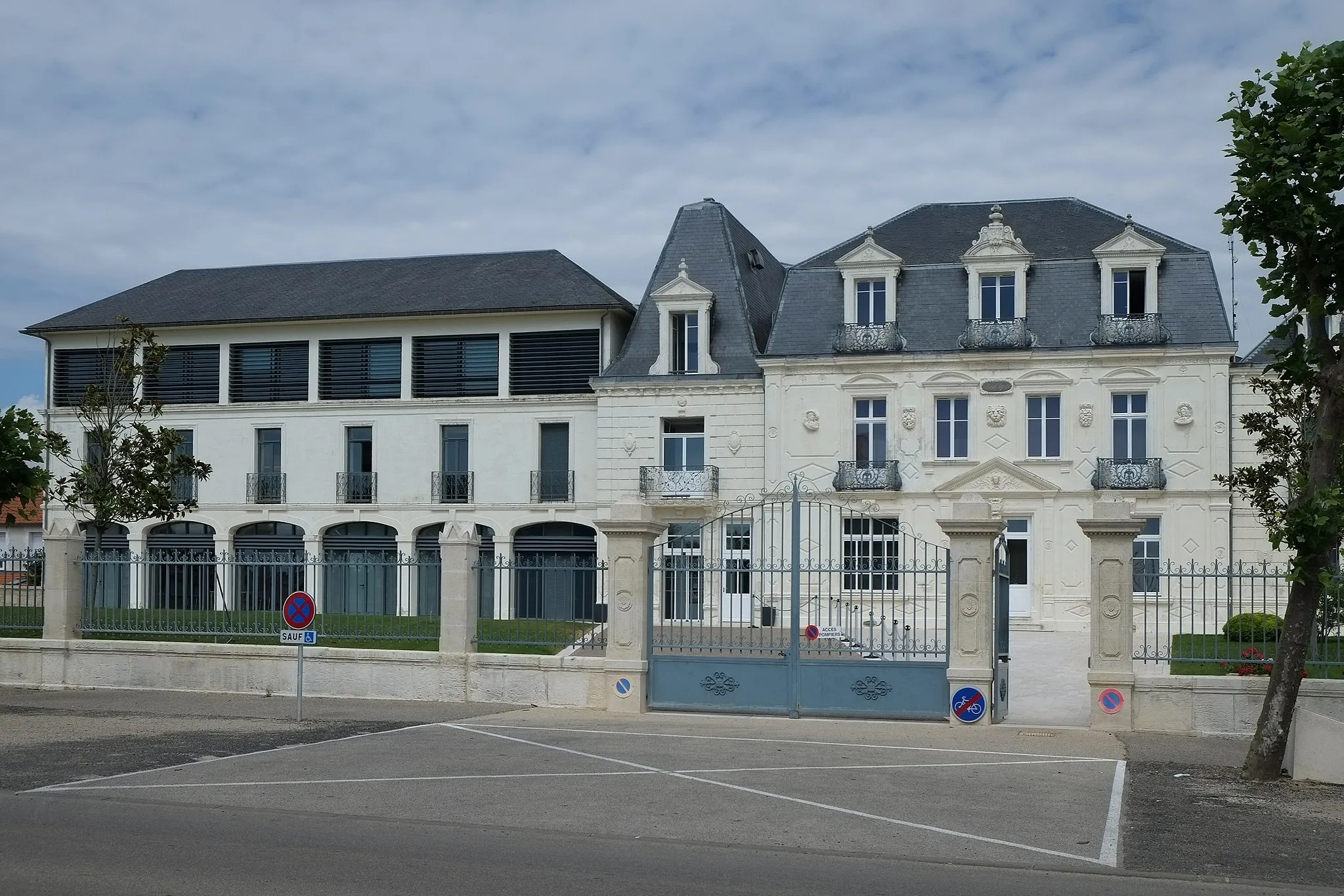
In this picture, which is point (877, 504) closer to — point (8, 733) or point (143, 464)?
point (143, 464)

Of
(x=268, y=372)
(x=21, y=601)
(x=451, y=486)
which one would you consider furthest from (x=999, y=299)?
(x=21, y=601)

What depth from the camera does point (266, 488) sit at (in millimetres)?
43281

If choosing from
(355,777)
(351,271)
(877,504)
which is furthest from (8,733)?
(351,271)

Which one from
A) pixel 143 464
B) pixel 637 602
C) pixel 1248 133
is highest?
pixel 1248 133

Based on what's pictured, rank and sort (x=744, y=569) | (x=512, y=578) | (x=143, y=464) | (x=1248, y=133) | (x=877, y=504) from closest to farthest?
(x=1248, y=133) < (x=744, y=569) < (x=512, y=578) < (x=143, y=464) < (x=877, y=504)

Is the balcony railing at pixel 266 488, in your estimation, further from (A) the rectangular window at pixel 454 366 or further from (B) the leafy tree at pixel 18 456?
(B) the leafy tree at pixel 18 456

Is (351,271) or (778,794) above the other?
(351,271)

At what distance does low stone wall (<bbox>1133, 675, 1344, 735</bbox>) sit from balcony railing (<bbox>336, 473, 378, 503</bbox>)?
30.3 meters

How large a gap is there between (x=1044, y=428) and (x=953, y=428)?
7.75 feet

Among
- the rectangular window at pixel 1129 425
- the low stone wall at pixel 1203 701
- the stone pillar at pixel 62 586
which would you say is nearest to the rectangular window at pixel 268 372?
the stone pillar at pixel 62 586

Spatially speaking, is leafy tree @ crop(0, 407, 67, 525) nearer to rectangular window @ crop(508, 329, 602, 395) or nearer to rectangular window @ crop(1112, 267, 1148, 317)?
rectangular window @ crop(508, 329, 602, 395)

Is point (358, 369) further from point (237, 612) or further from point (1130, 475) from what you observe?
point (237, 612)

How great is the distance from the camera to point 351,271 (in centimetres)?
4569

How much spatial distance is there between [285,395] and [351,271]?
16.0 feet
